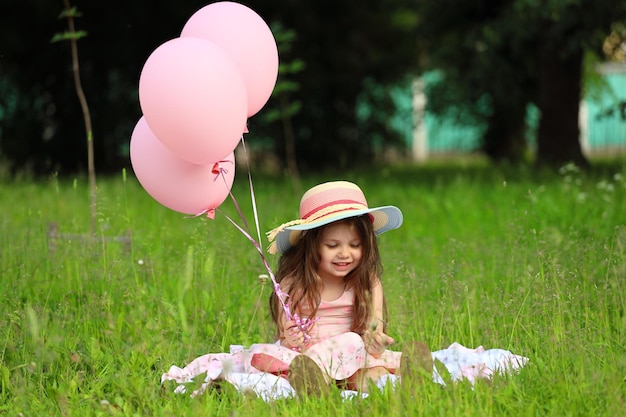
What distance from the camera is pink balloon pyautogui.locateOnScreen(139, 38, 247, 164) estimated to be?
387 cm

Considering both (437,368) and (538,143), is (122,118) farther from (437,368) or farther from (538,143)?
(437,368)

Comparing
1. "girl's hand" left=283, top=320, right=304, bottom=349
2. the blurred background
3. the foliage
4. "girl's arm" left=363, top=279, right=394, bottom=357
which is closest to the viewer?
"girl's arm" left=363, top=279, right=394, bottom=357

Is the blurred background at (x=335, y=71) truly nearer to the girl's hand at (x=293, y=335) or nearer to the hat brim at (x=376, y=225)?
→ the hat brim at (x=376, y=225)

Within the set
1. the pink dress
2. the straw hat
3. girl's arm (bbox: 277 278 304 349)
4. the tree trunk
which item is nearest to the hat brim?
the straw hat

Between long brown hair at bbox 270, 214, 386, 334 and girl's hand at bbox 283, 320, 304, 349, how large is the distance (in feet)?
0.17

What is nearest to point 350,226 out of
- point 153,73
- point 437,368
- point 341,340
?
point 341,340

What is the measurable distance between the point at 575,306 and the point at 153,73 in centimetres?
207

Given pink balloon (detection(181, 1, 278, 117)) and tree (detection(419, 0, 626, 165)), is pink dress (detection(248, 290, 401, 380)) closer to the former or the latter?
pink balloon (detection(181, 1, 278, 117))

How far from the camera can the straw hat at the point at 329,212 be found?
407cm

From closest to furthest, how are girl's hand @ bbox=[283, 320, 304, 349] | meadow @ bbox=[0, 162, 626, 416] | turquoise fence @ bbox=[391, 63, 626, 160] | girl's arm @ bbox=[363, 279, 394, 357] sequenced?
meadow @ bbox=[0, 162, 626, 416]
girl's arm @ bbox=[363, 279, 394, 357]
girl's hand @ bbox=[283, 320, 304, 349]
turquoise fence @ bbox=[391, 63, 626, 160]

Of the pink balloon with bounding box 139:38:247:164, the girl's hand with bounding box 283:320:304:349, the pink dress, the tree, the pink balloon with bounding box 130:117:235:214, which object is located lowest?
the pink dress

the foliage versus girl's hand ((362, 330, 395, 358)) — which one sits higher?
the foliage

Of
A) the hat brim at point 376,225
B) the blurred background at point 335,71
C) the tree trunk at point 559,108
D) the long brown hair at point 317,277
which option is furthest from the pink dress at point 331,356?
the tree trunk at point 559,108

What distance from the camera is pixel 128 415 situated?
12.0 ft
